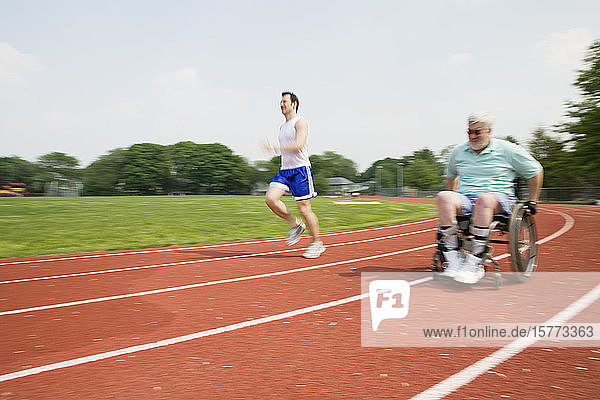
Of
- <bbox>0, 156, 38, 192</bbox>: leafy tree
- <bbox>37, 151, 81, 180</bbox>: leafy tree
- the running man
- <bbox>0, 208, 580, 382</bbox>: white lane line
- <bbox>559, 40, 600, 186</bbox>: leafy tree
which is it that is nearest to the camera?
<bbox>0, 208, 580, 382</bbox>: white lane line

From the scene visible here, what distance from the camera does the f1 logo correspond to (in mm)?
3413

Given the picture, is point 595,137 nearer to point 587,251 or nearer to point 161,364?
point 587,251

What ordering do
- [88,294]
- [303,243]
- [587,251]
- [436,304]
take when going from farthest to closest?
[303,243] < [587,251] < [88,294] < [436,304]

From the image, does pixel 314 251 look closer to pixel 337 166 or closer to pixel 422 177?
pixel 422 177

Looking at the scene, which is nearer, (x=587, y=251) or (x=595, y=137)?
(x=587, y=251)

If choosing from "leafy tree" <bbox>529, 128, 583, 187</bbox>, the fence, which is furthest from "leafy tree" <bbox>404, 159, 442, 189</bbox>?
the fence

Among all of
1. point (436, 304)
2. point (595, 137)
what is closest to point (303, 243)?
point (436, 304)

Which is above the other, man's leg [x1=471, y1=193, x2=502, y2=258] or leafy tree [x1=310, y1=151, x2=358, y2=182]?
leafy tree [x1=310, y1=151, x2=358, y2=182]

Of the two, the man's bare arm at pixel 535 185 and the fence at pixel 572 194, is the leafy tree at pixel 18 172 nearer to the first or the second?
the fence at pixel 572 194

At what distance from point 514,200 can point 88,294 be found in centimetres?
411

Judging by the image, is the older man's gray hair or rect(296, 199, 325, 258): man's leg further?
rect(296, 199, 325, 258): man's leg

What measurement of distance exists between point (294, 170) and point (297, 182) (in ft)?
0.54

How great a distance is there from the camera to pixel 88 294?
174 inches

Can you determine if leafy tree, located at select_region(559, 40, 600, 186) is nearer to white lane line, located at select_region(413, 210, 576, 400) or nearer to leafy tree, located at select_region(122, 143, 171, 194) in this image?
white lane line, located at select_region(413, 210, 576, 400)
